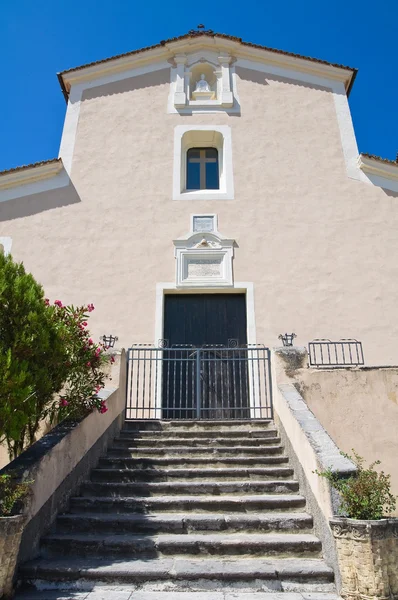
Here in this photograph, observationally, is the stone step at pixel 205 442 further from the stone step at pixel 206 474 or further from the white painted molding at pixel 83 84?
the white painted molding at pixel 83 84

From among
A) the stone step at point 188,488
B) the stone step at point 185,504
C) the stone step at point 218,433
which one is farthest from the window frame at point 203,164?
the stone step at point 185,504

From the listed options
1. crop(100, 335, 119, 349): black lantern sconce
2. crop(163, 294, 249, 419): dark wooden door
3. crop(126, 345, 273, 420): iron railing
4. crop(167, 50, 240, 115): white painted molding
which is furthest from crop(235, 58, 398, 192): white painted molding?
→ crop(100, 335, 119, 349): black lantern sconce

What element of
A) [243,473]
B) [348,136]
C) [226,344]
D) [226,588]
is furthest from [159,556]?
[348,136]

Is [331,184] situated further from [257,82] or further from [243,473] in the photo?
[243,473]

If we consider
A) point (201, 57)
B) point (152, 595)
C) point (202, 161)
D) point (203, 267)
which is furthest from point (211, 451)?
point (201, 57)

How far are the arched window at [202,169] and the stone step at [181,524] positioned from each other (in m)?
8.78

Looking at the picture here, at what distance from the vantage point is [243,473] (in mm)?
6043

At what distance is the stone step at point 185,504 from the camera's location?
5332mm

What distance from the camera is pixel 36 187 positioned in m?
11.5

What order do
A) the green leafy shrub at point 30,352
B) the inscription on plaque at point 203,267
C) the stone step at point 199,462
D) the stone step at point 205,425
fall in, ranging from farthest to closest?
1. the inscription on plaque at point 203,267
2. the stone step at point 205,425
3. the stone step at point 199,462
4. the green leafy shrub at point 30,352

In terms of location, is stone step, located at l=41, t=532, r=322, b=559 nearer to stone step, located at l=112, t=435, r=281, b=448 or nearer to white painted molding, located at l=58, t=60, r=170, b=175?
stone step, located at l=112, t=435, r=281, b=448

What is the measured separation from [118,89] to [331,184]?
21.6ft

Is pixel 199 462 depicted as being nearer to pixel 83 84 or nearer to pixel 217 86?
pixel 217 86

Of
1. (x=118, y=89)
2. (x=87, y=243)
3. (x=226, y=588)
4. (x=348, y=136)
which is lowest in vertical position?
(x=226, y=588)
